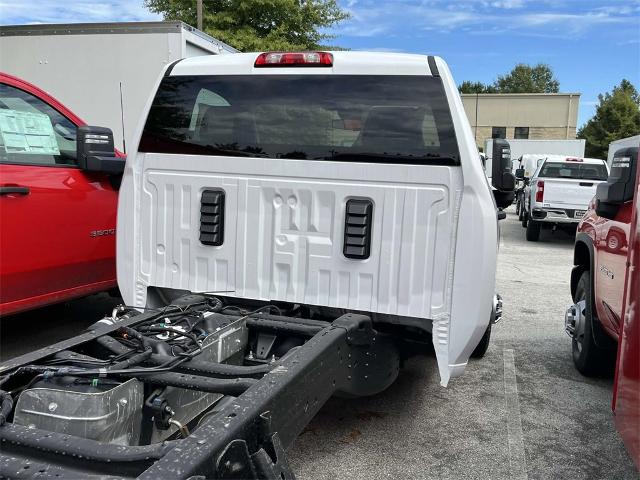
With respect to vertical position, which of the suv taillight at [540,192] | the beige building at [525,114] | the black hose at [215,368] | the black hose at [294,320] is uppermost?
the beige building at [525,114]

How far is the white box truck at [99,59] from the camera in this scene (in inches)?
293

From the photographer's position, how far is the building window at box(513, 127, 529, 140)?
42.2 m

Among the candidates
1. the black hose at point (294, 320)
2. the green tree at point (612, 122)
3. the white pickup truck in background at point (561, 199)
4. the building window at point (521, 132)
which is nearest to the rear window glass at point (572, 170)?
the white pickup truck in background at point (561, 199)

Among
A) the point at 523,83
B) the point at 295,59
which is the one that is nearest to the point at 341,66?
the point at 295,59

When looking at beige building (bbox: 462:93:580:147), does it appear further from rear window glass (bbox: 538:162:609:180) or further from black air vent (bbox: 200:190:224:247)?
black air vent (bbox: 200:190:224:247)

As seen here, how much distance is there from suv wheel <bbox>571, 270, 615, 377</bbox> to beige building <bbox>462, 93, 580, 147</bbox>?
38260 mm

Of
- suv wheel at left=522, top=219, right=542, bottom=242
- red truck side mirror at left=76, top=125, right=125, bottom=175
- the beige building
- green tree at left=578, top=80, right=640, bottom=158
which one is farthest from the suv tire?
green tree at left=578, top=80, right=640, bottom=158

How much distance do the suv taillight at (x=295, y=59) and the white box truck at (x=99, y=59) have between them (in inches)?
171

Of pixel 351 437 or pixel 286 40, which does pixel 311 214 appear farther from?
pixel 286 40

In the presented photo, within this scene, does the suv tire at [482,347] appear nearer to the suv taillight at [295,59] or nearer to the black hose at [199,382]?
the suv taillight at [295,59]

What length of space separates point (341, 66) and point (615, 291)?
2030mm

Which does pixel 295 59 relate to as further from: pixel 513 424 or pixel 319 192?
pixel 513 424

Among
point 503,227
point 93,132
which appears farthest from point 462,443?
point 503,227

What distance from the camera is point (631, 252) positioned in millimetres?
2521
